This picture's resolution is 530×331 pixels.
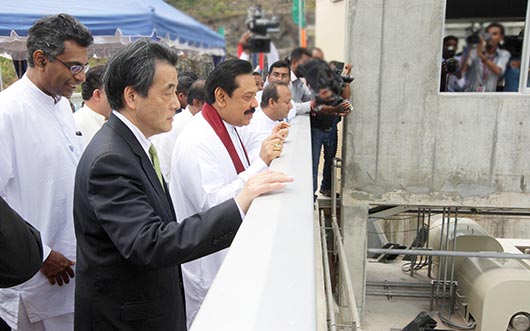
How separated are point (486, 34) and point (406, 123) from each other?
199cm

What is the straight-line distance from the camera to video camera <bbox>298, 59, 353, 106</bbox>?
11.7 ft

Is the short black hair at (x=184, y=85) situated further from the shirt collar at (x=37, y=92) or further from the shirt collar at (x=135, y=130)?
the shirt collar at (x=135, y=130)

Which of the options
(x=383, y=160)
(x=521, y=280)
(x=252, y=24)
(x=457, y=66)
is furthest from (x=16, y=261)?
(x=521, y=280)

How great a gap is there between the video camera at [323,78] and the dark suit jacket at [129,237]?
2342 mm

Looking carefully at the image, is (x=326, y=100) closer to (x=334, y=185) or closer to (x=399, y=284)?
(x=334, y=185)

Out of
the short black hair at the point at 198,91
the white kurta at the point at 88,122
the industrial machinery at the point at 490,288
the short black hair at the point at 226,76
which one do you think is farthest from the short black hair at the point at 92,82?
the industrial machinery at the point at 490,288

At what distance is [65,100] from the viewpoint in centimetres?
230

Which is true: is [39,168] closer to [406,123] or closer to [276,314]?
[276,314]

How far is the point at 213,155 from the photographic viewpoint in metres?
2.01

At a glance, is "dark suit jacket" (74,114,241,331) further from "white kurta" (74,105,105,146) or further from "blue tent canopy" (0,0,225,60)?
"blue tent canopy" (0,0,225,60)

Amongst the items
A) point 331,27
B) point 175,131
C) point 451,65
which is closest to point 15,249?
point 175,131

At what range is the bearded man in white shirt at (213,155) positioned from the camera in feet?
6.23

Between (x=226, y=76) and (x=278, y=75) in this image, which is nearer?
(x=226, y=76)

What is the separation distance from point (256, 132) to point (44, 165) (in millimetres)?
1732
